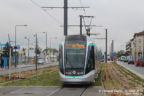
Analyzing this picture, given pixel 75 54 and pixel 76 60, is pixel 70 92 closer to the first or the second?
pixel 76 60

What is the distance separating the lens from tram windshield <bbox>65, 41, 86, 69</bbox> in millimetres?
17906

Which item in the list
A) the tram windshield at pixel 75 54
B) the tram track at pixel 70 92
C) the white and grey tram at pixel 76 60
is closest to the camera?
the tram track at pixel 70 92

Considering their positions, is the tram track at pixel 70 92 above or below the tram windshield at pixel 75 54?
below

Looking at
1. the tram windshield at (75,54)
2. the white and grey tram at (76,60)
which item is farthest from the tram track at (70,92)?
the tram windshield at (75,54)

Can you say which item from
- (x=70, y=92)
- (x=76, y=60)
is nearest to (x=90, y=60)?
(x=76, y=60)

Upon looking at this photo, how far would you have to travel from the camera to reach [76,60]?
59.1 ft

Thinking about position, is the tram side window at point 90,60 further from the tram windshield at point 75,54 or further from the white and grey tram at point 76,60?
the tram windshield at point 75,54

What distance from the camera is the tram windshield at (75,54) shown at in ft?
58.7

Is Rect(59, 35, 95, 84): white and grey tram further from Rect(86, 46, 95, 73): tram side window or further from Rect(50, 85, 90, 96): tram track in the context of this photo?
Rect(50, 85, 90, 96): tram track

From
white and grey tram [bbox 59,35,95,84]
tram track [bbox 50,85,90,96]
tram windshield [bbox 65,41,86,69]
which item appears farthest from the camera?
tram windshield [bbox 65,41,86,69]

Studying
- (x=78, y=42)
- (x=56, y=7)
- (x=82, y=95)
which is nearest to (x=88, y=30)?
(x=56, y=7)

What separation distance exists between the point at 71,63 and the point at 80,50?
1004mm

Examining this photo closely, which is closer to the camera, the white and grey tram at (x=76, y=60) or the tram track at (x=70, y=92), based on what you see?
the tram track at (x=70, y=92)

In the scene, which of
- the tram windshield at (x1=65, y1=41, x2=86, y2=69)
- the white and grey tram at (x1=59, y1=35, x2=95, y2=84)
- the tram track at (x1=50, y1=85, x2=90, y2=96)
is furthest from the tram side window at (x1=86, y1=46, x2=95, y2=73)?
the tram track at (x1=50, y1=85, x2=90, y2=96)
